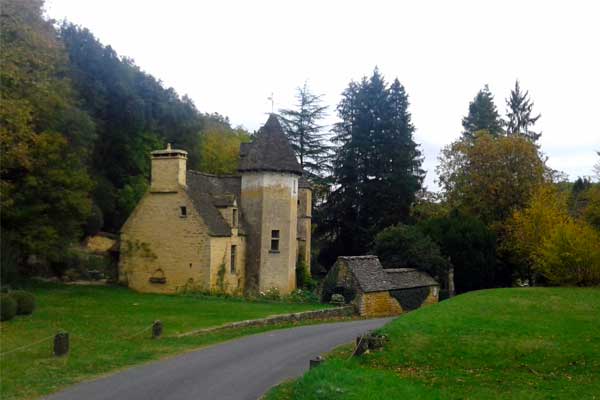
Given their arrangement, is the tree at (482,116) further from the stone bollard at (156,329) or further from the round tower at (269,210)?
the stone bollard at (156,329)

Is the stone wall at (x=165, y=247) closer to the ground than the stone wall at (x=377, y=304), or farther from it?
farther from it

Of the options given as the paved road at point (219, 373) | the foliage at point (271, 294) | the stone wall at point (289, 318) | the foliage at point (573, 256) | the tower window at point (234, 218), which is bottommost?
the paved road at point (219, 373)

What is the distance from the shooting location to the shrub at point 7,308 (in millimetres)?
20641

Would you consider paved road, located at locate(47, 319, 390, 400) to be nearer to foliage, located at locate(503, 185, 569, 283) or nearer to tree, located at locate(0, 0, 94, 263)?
tree, located at locate(0, 0, 94, 263)

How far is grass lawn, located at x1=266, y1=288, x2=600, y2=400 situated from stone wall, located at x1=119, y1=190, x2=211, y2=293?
1590 centimetres

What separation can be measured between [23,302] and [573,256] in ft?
74.2

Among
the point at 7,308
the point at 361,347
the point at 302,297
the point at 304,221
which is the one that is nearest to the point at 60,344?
the point at 7,308

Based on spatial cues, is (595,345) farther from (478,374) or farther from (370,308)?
(370,308)

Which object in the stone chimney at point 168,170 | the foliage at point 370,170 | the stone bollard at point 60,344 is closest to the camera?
the stone bollard at point 60,344

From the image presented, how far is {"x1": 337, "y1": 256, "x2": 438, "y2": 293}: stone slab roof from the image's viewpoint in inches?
1185

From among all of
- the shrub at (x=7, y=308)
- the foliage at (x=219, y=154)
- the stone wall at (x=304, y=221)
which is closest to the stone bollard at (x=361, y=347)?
the shrub at (x=7, y=308)

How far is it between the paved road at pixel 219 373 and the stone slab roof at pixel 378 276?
10006 millimetres

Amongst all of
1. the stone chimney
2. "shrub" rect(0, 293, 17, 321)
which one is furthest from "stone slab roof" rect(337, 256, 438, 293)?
"shrub" rect(0, 293, 17, 321)

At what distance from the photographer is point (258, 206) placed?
35.7 metres
